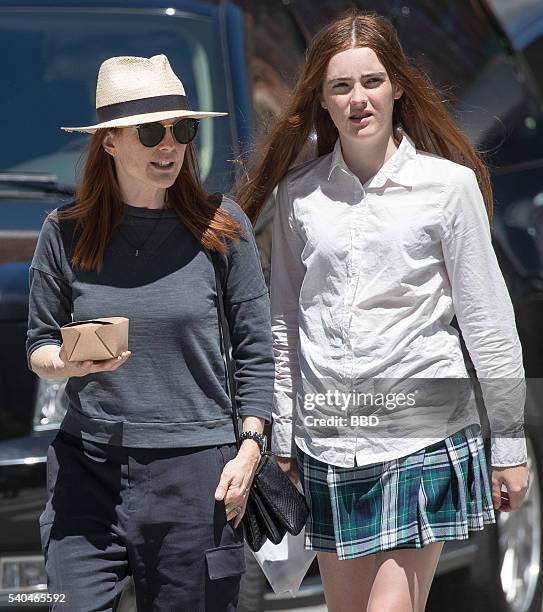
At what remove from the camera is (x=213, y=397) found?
10.5ft

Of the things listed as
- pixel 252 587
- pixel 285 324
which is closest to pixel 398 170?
pixel 285 324

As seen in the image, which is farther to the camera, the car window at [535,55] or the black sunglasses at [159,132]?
the car window at [535,55]

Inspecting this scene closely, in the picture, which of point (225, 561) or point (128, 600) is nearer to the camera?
point (225, 561)

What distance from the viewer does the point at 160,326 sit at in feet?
10.4

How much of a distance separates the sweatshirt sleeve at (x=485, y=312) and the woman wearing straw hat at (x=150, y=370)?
47 cm

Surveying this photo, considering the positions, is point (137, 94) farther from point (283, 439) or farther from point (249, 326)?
point (283, 439)

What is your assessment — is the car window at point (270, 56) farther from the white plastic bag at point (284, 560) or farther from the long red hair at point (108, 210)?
the white plastic bag at point (284, 560)

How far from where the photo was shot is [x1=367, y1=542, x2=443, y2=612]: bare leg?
133 inches

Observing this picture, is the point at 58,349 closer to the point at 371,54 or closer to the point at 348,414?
the point at 348,414

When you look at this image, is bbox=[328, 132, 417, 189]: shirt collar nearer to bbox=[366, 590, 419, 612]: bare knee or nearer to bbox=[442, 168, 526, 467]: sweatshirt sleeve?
bbox=[442, 168, 526, 467]: sweatshirt sleeve

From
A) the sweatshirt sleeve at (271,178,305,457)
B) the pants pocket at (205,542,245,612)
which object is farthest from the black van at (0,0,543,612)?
the pants pocket at (205,542,245,612)

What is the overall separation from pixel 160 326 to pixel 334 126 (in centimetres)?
83

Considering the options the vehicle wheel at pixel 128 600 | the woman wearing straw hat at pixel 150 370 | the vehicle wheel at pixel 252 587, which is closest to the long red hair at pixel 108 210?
the woman wearing straw hat at pixel 150 370

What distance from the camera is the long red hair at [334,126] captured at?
3451 mm
